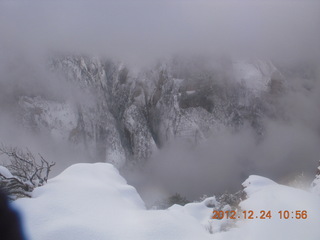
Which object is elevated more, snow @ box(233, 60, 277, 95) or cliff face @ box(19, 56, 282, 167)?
snow @ box(233, 60, 277, 95)

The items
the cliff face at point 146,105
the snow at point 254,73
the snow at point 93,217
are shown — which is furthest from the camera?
the snow at point 254,73

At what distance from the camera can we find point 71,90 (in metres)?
69.4

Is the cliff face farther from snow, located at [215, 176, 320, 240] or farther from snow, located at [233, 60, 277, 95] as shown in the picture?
snow, located at [215, 176, 320, 240]

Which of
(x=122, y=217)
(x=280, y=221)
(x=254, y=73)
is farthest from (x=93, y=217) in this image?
(x=254, y=73)

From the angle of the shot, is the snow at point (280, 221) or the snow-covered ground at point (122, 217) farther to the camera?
the snow at point (280, 221)

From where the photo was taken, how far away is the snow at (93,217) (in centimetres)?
393

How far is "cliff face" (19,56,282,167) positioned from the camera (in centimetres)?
6725

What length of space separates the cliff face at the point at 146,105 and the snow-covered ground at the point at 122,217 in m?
62.5

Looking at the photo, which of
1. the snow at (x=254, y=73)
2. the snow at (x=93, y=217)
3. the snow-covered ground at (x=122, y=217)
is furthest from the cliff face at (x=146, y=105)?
the snow at (x=93, y=217)

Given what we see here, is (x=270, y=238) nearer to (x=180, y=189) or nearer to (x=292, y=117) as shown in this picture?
(x=180, y=189)

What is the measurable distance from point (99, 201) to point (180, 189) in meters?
79.2

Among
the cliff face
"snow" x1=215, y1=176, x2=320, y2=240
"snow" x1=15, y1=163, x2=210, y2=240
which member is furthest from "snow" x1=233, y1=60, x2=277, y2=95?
"snow" x1=15, y1=163, x2=210, y2=240

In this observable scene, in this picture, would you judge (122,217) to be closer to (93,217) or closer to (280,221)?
(93,217)

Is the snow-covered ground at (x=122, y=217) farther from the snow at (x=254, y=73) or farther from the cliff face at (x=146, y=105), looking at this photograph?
the snow at (x=254, y=73)
